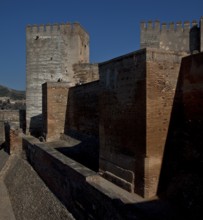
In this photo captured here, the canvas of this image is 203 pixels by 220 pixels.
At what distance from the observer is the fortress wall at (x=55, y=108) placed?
1345 cm

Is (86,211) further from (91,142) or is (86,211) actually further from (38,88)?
(38,88)

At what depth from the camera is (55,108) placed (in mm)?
13484

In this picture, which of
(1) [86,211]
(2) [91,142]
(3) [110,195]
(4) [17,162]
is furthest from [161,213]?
(4) [17,162]

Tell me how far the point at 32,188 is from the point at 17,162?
12.6 feet

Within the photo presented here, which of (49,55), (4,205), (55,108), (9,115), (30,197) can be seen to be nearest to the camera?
(30,197)

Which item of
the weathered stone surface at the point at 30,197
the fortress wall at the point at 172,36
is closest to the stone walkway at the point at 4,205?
the weathered stone surface at the point at 30,197

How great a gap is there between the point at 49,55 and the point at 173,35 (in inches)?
254

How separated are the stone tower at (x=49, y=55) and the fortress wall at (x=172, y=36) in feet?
11.8

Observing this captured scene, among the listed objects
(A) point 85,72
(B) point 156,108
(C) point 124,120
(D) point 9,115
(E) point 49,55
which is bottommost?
(D) point 9,115

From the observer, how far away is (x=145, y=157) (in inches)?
209

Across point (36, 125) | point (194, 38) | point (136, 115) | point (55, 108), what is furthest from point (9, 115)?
point (136, 115)

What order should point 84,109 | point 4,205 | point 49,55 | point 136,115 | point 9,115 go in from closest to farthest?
1. point 136,115
2. point 4,205
3. point 84,109
4. point 49,55
5. point 9,115

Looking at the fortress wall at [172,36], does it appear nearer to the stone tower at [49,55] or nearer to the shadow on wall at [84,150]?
the stone tower at [49,55]

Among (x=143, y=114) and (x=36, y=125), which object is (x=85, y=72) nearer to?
(x=36, y=125)
